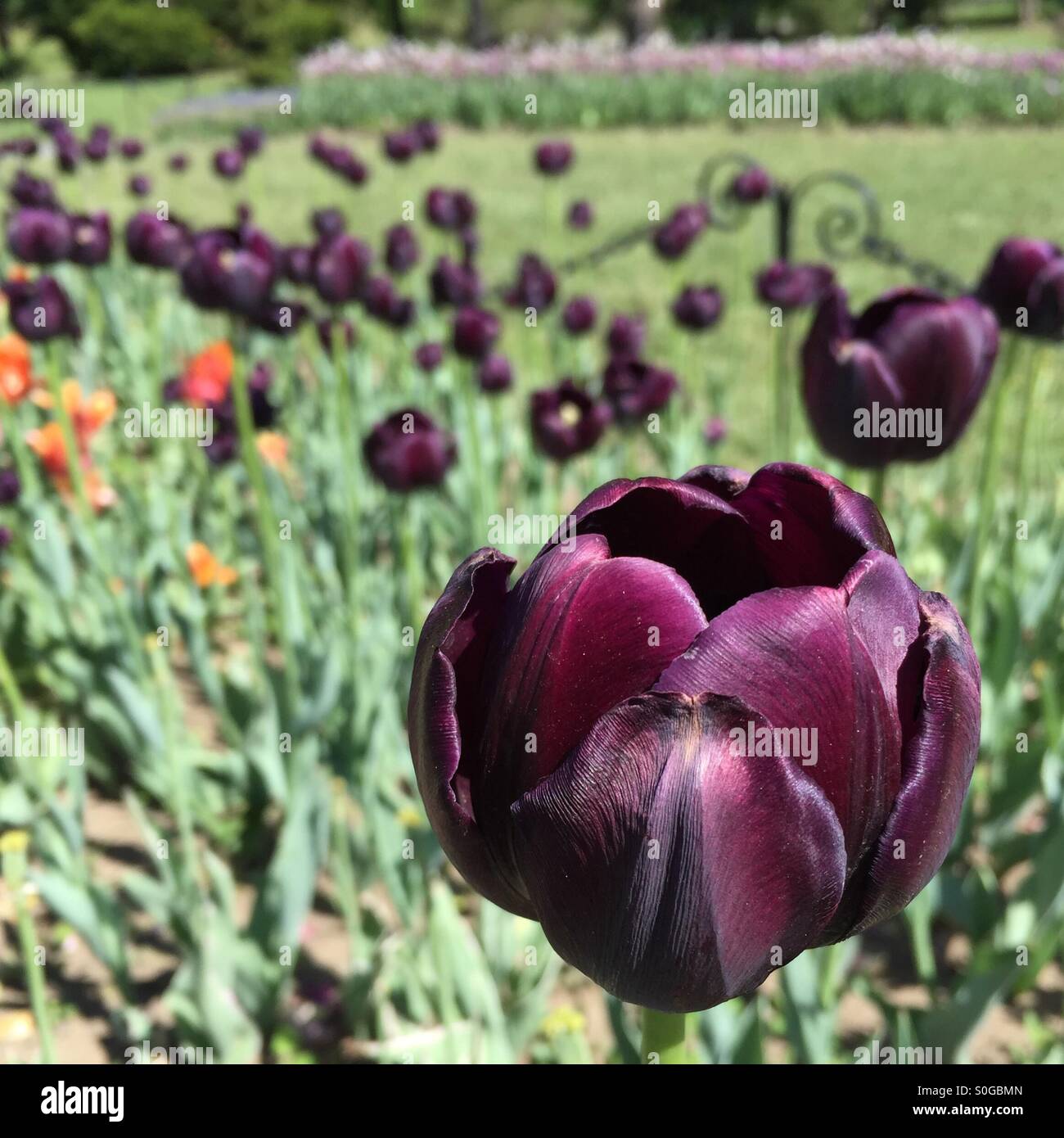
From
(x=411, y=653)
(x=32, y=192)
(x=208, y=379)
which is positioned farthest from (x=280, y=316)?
(x=32, y=192)

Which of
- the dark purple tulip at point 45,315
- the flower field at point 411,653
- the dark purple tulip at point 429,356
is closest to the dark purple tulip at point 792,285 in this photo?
the flower field at point 411,653

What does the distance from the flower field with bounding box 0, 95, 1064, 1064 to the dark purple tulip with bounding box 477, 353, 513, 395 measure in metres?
0.06

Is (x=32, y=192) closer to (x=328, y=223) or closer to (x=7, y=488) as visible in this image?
(x=328, y=223)

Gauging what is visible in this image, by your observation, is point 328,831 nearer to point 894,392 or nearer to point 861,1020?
point 861,1020

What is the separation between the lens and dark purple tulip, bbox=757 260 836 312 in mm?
3031

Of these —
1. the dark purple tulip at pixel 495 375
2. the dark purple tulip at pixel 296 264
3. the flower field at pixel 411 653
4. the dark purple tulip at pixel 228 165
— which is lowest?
the flower field at pixel 411 653

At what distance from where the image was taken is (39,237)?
8.64ft

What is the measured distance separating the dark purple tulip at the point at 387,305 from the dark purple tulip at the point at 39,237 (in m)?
0.72

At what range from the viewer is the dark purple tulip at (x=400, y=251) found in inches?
135

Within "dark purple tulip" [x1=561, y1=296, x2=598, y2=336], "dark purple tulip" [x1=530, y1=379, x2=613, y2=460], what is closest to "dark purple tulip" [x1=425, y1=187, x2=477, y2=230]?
"dark purple tulip" [x1=561, y1=296, x2=598, y2=336]

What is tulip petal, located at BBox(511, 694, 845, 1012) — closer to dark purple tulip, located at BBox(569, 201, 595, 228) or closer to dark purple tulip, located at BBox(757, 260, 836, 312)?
A: dark purple tulip, located at BBox(757, 260, 836, 312)

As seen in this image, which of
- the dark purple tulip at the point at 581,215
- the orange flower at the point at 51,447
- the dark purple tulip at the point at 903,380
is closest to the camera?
the dark purple tulip at the point at 903,380

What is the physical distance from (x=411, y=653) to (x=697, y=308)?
1.49m

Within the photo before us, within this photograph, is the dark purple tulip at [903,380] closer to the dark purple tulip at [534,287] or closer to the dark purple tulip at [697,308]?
the dark purple tulip at [697,308]
